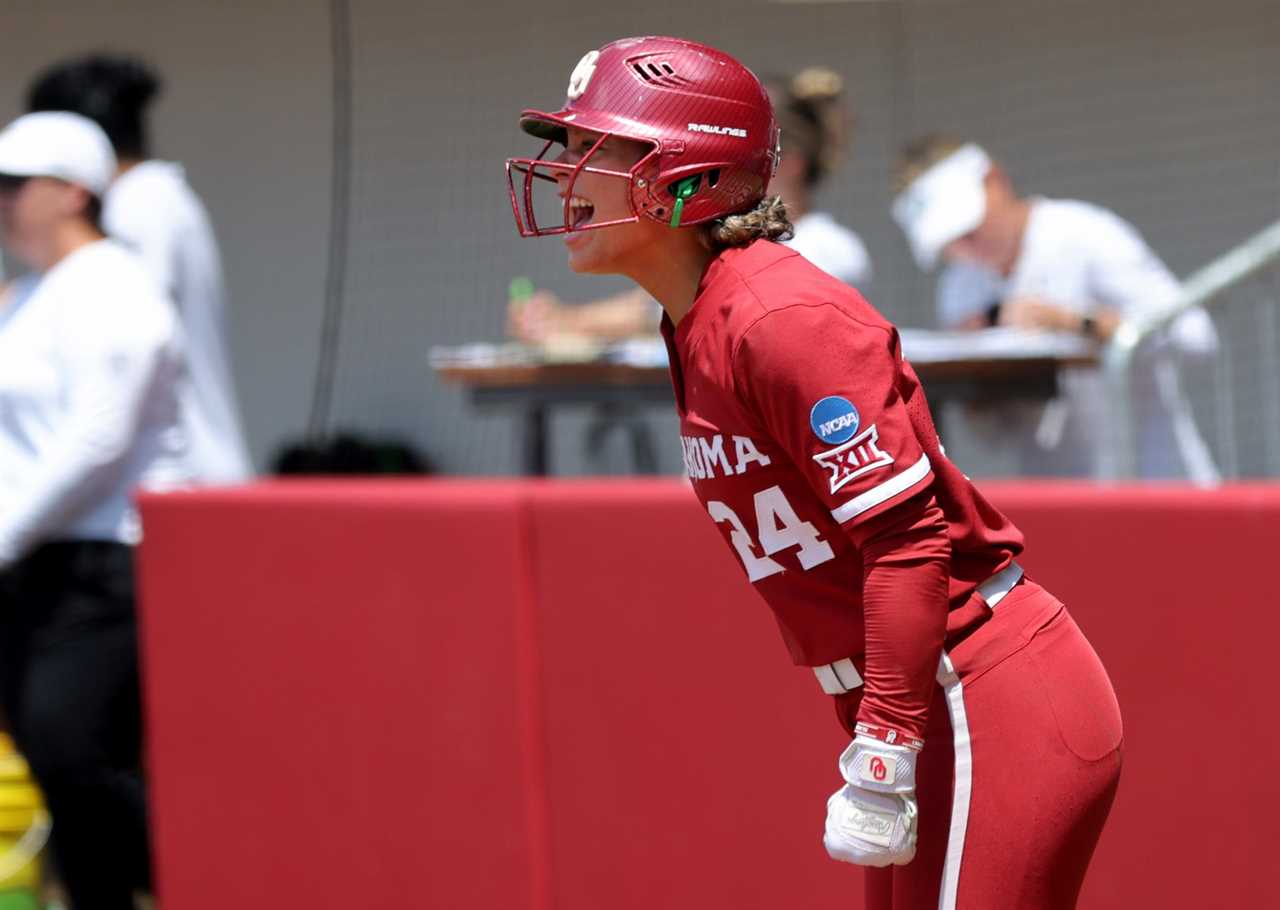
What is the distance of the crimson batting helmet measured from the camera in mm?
2453

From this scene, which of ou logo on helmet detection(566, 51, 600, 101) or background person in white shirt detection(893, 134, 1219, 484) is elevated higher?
ou logo on helmet detection(566, 51, 600, 101)

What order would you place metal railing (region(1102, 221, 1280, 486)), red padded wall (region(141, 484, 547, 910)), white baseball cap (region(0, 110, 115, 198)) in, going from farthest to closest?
metal railing (region(1102, 221, 1280, 486)) < white baseball cap (region(0, 110, 115, 198)) < red padded wall (region(141, 484, 547, 910))

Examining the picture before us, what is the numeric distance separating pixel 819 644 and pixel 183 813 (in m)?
2.33

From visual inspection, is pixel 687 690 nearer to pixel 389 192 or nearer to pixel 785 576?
pixel 785 576

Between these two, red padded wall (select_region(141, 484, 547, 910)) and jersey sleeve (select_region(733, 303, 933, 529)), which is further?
red padded wall (select_region(141, 484, 547, 910))

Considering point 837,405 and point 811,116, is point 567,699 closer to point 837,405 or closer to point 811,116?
point 837,405

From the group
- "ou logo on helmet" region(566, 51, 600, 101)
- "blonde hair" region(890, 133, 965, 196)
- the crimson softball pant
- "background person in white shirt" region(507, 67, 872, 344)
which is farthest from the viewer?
"blonde hair" region(890, 133, 965, 196)

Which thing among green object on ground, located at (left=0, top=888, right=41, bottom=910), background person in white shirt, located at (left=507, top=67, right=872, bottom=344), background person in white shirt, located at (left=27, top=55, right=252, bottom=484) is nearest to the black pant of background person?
green object on ground, located at (left=0, top=888, right=41, bottom=910)

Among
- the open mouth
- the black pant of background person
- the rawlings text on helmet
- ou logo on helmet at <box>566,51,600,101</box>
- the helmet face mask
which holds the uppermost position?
ou logo on helmet at <box>566,51,600,101</box>

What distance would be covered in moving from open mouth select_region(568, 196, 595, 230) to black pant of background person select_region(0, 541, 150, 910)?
2.15 metres

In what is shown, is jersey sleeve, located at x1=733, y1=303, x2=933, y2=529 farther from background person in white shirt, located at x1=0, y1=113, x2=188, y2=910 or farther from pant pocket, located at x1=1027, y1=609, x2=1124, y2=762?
background person in white shirt, located at x1=0, y1=113, x2=188, y2=910

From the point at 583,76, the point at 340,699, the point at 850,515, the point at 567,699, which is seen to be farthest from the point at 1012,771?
the point at 340,699

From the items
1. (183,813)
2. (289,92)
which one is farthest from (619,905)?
(289,92)

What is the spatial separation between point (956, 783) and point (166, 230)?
321 centimetres
